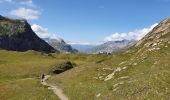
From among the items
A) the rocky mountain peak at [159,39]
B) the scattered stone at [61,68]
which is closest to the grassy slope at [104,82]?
the scattered stone at [61,68]

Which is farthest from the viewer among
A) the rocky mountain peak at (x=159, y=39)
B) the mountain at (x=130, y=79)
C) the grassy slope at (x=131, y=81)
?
the rocky mountain peak at (x=159, y=39)

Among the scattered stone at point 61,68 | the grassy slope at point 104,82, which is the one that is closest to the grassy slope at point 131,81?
the grassy slope at point 104,82

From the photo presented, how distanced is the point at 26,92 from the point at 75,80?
1797cm

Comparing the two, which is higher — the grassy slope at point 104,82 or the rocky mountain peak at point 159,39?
the rocky mountain peak at point 159,39

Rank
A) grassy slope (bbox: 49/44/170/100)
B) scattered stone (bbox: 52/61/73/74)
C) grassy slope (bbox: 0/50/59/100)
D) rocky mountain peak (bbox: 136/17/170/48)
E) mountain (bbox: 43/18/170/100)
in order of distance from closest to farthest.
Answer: grassy slope (bbox: 49/44/170/100) < mountain (bbox: 43/18/170/100) < grassy slope (bbox: 0/50/59/100) < rocky mountain peak (bbox: 136/17/170/48) < scattered stone (bbox: 52/61/73/74)

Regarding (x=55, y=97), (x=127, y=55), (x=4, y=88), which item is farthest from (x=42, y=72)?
(x=55, y=97)

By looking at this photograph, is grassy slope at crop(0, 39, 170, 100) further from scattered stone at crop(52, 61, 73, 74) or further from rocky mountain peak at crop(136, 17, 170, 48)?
rocky mountain peak at crop(136, 17, 170, 48)

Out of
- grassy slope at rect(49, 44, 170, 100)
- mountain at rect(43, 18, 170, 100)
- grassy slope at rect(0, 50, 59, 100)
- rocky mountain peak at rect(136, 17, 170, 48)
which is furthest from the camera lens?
rocky mountain peak at rect(136, 17, 170, 48)

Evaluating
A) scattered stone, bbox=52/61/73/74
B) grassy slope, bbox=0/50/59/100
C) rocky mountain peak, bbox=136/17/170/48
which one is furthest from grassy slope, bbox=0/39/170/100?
rocky mountain peak, bbox=136/17/170/48

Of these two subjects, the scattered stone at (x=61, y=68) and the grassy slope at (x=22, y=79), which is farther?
the scattered stone at (x=61, y=68)

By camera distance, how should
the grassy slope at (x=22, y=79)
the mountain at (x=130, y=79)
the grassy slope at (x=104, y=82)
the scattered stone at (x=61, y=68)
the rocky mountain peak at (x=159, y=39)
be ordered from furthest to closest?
the scattered stone at (x=61, y=68)
the rocky mountain peak at (x=159, y=39)
the grassy slope at (x=22, y=79)
the grassy slope at (x=104, y=82)
the mountain at (x=130, y=79)

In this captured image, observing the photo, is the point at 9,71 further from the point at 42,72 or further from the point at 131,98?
the point at 131,98

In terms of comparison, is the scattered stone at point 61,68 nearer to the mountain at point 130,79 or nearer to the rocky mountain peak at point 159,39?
the mountain at point 130,79

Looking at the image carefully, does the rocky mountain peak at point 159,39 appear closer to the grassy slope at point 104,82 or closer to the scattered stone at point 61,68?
the grassy slope at point 104,82
